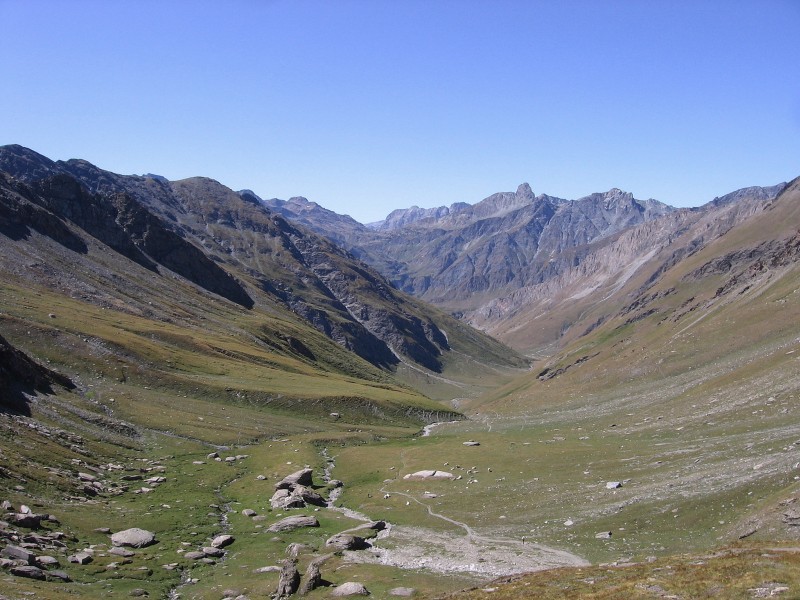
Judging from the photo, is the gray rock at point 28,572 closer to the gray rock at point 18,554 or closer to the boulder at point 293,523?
the gray rock at point 18,554

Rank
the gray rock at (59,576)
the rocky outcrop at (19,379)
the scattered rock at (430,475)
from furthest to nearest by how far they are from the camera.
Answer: the scattered rock at (430,475), the rocky outcrop at (19,379), the gray rock at (59,576)

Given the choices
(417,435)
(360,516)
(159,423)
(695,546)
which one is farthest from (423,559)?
(417,435)

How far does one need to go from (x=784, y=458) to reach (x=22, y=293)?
159m

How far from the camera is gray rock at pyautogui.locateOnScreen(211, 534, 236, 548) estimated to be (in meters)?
56.3

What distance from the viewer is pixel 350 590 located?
44344 mm

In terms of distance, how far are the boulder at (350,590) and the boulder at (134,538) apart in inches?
761

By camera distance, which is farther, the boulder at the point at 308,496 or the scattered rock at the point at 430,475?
the scattered rock at the point at 430,475

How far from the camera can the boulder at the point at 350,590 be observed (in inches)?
1731

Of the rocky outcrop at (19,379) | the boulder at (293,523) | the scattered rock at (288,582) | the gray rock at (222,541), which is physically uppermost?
the rocky outcrop at (19,379)

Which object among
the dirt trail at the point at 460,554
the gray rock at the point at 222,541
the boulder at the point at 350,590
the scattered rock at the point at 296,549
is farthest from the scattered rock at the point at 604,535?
the gray rock at the point at 222,541

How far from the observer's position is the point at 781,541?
41844 millimetres

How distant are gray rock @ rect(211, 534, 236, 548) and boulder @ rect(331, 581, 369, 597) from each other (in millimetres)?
16206

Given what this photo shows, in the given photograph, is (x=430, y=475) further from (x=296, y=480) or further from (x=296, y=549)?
(x=296, y=549)

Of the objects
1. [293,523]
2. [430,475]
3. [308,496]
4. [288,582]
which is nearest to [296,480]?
[308,496]
